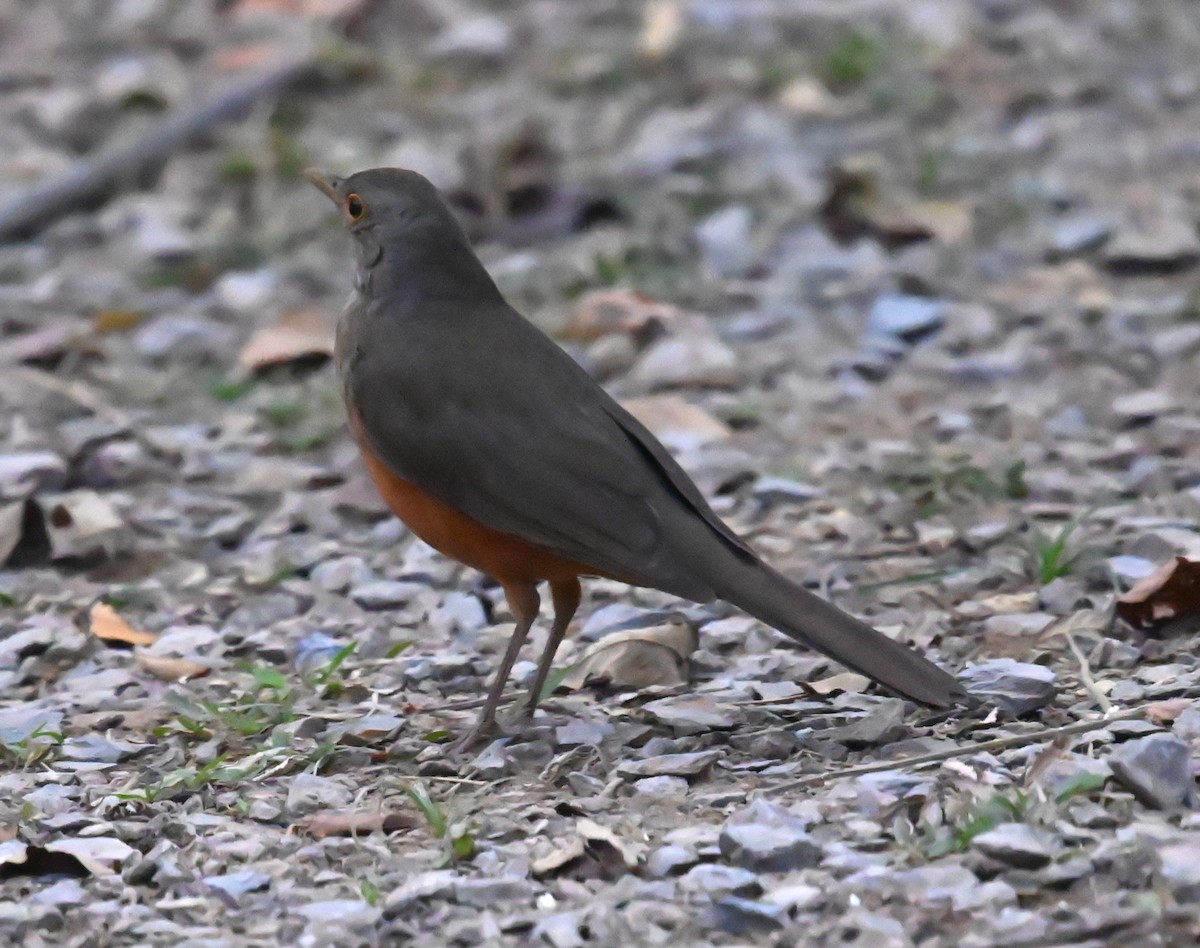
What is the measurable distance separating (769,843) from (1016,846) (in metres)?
0.44

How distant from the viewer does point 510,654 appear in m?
4.86

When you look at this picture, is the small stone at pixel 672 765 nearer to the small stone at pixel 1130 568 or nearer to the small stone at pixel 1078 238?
the small stone at pixel 1130 568

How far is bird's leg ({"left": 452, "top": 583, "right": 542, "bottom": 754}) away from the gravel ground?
0.28 ft

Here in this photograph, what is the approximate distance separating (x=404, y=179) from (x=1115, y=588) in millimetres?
2096

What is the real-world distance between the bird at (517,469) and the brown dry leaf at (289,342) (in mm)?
1977

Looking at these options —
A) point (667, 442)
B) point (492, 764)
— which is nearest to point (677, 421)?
point (667, 442)

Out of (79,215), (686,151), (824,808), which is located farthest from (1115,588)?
(79,215)

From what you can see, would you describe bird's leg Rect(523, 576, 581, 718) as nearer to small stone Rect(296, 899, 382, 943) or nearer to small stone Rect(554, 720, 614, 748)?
small stone Rect(554, 720, 614, 748)

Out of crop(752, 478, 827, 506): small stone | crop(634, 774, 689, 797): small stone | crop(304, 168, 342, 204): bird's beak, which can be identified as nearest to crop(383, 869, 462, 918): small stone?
crop(634, 774, 689, 797): small stone

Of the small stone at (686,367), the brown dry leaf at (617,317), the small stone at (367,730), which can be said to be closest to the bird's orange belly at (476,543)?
the small stone at (367,730)

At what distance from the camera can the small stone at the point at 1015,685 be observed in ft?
14.8

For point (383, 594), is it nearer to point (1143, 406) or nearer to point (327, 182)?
point (327, 182)

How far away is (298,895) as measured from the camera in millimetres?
3787

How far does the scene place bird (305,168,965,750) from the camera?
15.1ft
